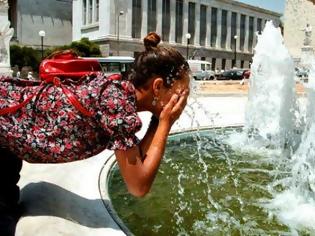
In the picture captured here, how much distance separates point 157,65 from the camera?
5.83 feet

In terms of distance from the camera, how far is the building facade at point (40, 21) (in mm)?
48531

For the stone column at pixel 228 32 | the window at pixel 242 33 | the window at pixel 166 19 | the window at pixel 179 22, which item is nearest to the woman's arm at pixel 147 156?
the window at pixel 166 19

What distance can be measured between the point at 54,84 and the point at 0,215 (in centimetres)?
72

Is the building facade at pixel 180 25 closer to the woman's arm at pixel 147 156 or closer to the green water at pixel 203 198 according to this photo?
the green water at pixel 203 198

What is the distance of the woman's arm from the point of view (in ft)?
5.63

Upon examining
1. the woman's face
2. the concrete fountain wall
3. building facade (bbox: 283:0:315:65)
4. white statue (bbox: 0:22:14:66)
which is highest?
building facade (bbox: 283:0:315:65)

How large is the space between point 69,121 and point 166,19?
51345 mm

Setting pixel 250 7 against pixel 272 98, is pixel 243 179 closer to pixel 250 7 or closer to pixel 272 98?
pixel 272 98

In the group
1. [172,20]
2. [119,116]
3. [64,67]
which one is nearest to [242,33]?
[172,20]

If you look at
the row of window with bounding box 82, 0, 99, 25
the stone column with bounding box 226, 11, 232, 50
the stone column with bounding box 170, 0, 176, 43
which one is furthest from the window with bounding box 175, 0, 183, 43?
the row of window with bounding box 82, 0, 99, 25

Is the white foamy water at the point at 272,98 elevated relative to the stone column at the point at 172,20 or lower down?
lower down

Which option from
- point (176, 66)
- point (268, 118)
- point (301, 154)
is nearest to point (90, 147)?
point (176, 66)

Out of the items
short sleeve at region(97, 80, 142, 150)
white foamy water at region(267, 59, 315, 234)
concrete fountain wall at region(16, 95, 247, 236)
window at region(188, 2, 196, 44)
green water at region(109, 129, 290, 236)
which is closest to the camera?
short sleeve at region(97, 80, 142, 150)

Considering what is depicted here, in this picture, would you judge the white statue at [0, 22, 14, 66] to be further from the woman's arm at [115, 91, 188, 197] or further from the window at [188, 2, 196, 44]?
the window at [188, 2, 196, 44]
